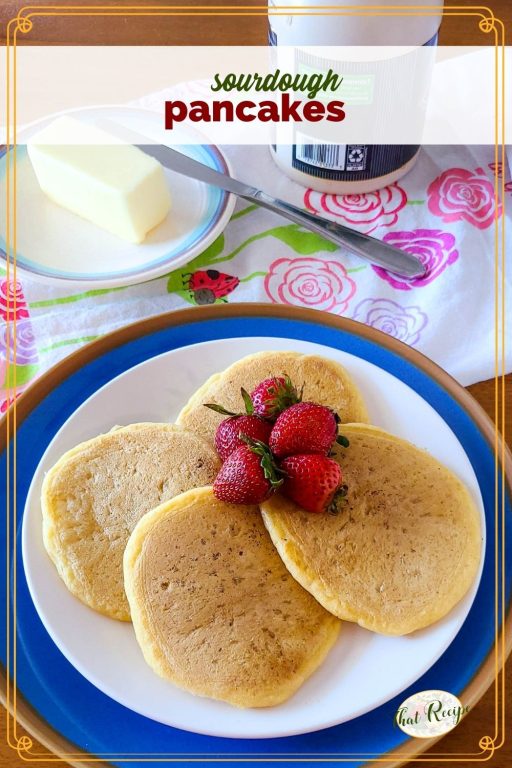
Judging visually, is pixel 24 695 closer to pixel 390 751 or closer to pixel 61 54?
pixel 390 751

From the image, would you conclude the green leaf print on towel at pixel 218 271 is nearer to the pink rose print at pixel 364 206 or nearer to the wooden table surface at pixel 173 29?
the pink rose print at pixel 364 206

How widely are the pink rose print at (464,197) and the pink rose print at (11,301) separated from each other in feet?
2.43

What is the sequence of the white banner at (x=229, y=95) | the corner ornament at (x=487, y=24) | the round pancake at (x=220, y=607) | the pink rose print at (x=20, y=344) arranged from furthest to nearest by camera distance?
the corner ornament at (x=487, y=24)
the white banner at (x=229, y=95)
the pink rose print at (x=20, y=344)
the round pancake at (x=220, y=607)

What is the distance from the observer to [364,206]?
1.47 m

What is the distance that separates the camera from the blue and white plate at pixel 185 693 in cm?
85

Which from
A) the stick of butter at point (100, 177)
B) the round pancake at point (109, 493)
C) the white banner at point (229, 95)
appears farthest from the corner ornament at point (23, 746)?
the white banner at point (229, 95)

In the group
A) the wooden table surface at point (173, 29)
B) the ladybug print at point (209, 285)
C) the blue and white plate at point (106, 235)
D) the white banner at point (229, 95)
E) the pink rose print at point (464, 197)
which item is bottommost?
the ladybug print at point (209, 285)

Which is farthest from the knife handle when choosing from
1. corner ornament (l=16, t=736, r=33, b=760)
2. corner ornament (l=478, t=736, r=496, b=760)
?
corner ornament (l=16, t=736, r=33, b=760)

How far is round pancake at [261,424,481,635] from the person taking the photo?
2.93ft

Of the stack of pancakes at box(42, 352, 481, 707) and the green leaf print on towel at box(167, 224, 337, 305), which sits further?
the green leaf print on towel at box(167, 224, 337, 305)

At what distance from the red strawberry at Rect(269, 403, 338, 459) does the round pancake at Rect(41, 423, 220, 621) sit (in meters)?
0.10

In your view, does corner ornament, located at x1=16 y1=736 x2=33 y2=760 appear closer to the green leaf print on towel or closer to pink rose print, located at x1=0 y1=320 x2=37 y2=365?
pink rose print, located at x1=0 y1=320 x2=37 y2=365

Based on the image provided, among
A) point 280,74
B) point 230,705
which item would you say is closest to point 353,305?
point 280,74

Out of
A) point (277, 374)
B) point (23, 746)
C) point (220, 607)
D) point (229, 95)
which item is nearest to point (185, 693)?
point (220, 607)
